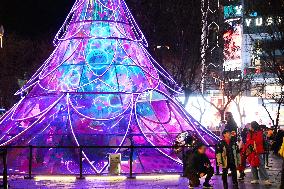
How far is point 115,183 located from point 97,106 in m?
4.56

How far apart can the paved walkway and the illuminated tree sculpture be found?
123 cm

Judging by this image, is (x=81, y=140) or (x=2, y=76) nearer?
(x=81, y=140)

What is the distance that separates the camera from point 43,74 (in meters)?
20.2

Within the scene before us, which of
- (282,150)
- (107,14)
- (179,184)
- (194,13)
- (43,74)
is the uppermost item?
(194,13)

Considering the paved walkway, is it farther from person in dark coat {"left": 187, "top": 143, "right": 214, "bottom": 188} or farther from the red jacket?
person in dark coat {"left": 187, "top": 143, "right": 214, "bottom": 188}

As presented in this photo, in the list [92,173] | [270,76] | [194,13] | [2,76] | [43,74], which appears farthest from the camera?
[270,76]

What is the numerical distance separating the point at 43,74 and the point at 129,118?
4.00 meters

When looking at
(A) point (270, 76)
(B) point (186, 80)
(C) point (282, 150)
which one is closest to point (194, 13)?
(B) point (186, 80)

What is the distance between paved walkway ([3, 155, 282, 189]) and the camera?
1397 centimetres

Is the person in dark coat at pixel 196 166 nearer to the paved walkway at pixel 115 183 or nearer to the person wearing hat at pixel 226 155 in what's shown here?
the person wearing hat at pixel 226 155

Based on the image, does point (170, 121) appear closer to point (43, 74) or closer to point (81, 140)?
point (81, 140)

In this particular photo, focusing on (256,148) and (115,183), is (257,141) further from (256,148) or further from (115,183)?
(115,183)

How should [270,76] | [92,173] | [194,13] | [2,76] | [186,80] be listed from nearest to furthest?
1. [92,173]
2. [194,13]
3. [186,80]
4. [2,76]
5. [270,76]

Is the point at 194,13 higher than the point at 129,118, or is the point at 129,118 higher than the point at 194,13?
the point at 194,13
